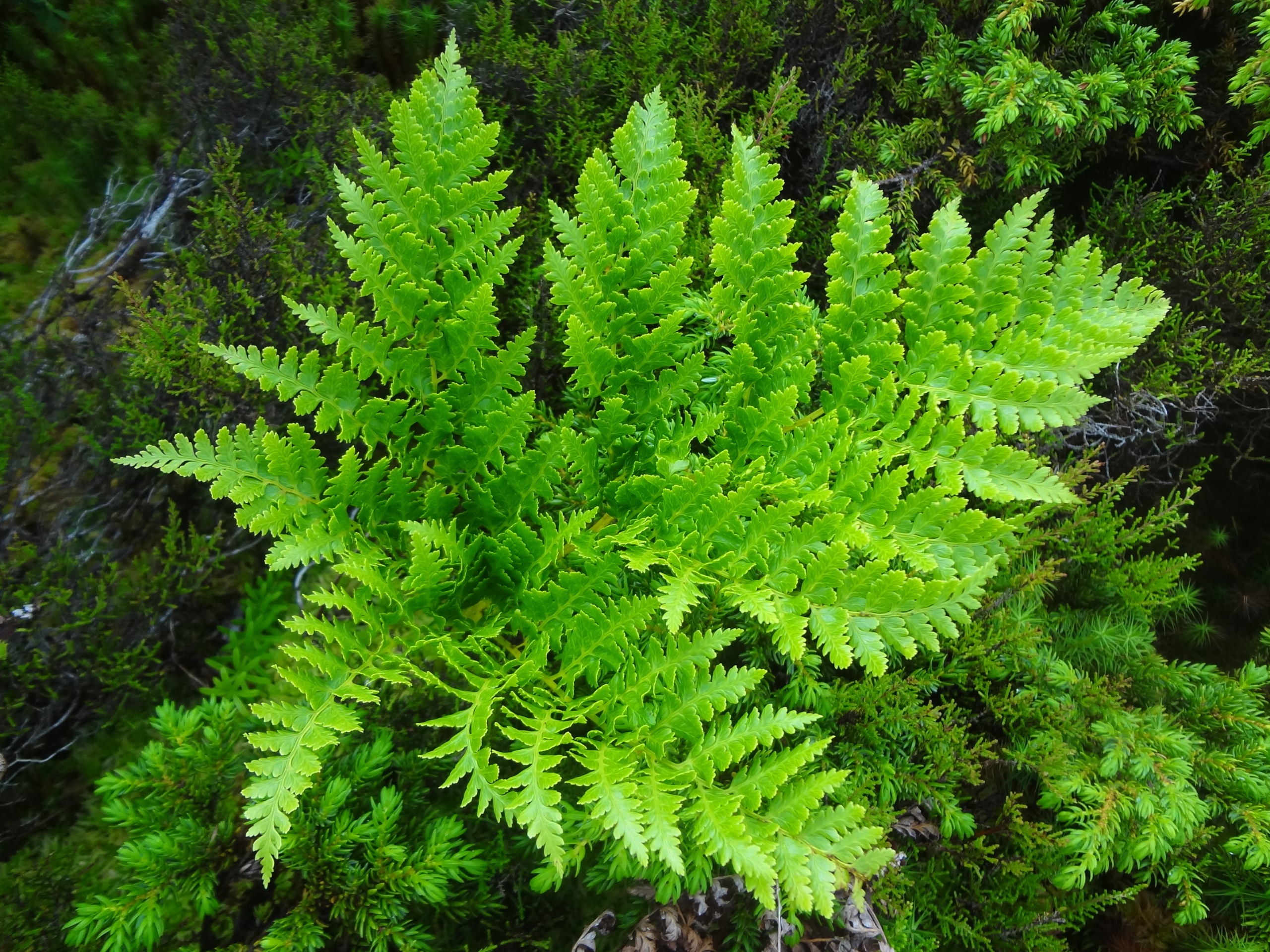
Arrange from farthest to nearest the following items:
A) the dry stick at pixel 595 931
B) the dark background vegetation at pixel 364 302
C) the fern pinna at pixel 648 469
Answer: the dark background vegetation at pixel 364 302
the dry stick at pixel 595 931
the fern pinna at pixel 648 469

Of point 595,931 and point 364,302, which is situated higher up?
point 364,302

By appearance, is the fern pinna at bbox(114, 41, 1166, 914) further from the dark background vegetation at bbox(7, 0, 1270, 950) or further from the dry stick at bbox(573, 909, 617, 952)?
the dark background vegetation at bbox(7, 0, 1270, 950)

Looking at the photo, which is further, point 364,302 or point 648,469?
point 364,302

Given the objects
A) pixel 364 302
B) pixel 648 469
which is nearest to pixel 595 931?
pixel 648 469

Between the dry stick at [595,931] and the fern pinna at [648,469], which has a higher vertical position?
the fern pinna at [648,469]

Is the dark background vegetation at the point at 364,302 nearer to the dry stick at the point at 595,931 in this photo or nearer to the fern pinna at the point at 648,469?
the dry stick at the point at 595,931

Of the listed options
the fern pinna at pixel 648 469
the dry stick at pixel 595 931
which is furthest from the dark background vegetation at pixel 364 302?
the fern pinna at pixel 648 469

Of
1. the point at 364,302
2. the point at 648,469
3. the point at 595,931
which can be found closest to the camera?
the point at 595,931

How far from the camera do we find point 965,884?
6.34 feet

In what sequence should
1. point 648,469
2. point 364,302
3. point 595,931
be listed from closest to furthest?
point 595,931, point 648,469, point 364,302

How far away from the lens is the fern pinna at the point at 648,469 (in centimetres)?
149

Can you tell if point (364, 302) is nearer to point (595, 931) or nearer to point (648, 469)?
point (648, 469)

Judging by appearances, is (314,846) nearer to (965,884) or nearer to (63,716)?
(63,716)

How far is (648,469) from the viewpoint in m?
1.86
